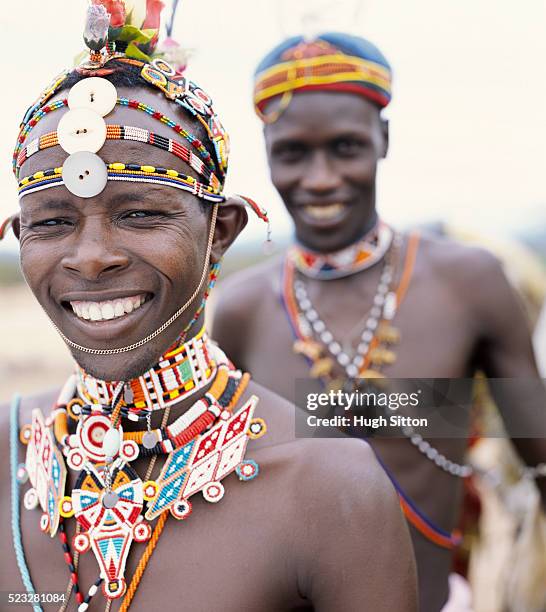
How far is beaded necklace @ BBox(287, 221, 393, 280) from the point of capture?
3.65 metres

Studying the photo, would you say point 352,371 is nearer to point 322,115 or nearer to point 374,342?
point 374,342

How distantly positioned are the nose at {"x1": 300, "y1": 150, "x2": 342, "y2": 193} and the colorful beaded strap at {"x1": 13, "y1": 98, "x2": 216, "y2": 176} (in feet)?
4.55

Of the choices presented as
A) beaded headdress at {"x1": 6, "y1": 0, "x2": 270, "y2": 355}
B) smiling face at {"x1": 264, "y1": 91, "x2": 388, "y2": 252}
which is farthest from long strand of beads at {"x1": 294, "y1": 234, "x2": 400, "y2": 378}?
beaded headdress at {"x1": 6, "y1": 0, "x2": 270, "y2": 355}

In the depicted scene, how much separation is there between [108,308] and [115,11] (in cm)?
68

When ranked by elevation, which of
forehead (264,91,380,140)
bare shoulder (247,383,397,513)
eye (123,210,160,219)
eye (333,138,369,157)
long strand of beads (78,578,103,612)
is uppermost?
forehead (264,91,380,140)

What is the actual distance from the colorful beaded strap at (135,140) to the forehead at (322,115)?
1.49m

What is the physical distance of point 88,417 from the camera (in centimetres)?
210

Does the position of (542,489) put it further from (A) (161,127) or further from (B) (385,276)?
(A) (161,127)

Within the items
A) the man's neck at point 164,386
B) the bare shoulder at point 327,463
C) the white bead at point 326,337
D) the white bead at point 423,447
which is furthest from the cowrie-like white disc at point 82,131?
the white bead at point 423,447

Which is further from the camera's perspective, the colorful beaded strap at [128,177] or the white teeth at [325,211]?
the white teeth at [325,211]

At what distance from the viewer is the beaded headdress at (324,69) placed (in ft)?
11.3

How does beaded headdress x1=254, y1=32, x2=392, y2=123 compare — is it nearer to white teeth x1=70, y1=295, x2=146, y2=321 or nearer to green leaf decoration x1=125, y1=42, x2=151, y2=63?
green leaf decoration x1=125, y1=42, x2=151, y2=63

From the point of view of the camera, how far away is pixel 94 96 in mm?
1890

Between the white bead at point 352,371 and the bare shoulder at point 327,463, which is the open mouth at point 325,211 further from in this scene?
the bare shoulder at point 327,463
